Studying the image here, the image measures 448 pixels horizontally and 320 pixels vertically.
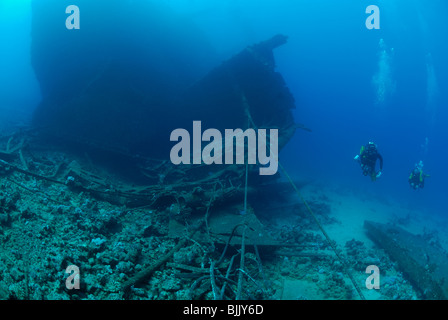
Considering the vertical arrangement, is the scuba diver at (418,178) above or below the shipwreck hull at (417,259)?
above

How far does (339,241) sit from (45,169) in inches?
394

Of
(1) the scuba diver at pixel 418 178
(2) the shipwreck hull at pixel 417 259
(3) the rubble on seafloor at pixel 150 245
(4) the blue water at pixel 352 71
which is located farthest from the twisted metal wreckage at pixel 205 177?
(4) the blue water at pixel 352 71

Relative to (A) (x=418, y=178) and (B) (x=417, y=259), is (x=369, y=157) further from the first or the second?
(B) (x=417, y=259)

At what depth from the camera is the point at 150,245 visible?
16.9ft

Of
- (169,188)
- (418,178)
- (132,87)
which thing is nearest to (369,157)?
(418,178)

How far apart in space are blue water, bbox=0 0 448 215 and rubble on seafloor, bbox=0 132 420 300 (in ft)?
211

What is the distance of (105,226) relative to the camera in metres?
5.37

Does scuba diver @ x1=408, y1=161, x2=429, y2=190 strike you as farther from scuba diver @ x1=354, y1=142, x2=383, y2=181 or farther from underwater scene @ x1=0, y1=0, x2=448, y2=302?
scuba diver @ x1=354, y1=142, x2=383, y2=181

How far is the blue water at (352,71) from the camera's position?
84.3m

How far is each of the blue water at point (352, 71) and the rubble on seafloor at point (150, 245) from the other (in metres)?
64.4

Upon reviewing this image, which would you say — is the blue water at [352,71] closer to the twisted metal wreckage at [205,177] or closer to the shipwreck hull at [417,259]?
the twisted metal wreckage at [205,177]

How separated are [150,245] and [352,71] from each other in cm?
Answer: 14060
